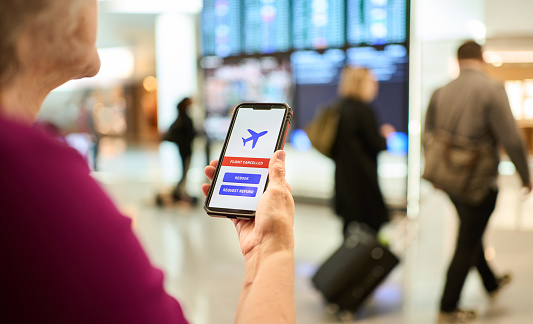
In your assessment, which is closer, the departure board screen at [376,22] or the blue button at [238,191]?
the blue button at [238,191]

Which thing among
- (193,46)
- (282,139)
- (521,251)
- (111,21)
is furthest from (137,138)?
(282,139)

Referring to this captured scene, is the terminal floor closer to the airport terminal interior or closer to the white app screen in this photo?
the airport terminal interior

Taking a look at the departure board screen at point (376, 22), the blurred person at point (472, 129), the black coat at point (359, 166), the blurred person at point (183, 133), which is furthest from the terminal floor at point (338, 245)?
the departure board screen at point (376, 22)

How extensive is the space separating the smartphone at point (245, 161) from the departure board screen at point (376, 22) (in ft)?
20.3

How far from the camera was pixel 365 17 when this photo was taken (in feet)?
24.6

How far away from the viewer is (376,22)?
7355 millimetres

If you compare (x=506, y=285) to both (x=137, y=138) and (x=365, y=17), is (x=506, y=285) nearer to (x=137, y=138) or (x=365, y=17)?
(x=365, y=17)

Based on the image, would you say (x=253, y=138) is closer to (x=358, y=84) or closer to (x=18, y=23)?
(x=18, y=23)

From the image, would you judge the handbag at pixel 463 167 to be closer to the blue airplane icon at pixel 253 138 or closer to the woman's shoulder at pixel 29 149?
the blue airplane icon at pixel 253 138

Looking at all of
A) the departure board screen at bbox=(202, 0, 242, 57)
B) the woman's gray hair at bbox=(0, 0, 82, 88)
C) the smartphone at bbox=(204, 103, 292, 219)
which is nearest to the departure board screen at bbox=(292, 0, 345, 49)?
the departure board screen at bbox=(202, 0, 242, 57)

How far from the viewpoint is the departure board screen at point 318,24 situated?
785 cm

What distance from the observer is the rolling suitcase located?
4008mm

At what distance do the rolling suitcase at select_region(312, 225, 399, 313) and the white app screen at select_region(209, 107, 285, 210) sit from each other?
2.89 m

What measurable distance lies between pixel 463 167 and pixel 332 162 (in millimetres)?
4835
